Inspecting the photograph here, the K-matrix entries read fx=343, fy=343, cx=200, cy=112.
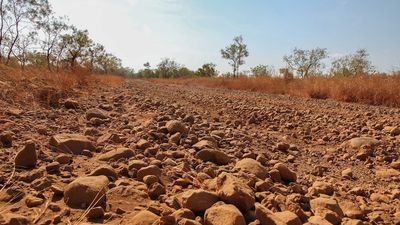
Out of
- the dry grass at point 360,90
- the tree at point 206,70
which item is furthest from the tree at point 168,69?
the dry grass at point 360,90

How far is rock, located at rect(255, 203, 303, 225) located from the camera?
1.48 m

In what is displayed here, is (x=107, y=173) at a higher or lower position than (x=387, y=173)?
higher

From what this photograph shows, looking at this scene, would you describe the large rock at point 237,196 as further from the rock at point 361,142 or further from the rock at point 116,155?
the rock at point 361,142

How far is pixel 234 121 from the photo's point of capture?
453 centimetres

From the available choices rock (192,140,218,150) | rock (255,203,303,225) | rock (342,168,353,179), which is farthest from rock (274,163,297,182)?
rock (255,203,303,225)

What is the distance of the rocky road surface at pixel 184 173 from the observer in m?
1.51

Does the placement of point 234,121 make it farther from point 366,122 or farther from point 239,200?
point 239,200

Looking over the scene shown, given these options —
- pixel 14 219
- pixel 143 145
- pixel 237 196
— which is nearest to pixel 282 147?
pixel 143 145

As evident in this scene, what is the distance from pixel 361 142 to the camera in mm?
3303

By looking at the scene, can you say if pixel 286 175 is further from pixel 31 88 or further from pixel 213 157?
pixel 31 88

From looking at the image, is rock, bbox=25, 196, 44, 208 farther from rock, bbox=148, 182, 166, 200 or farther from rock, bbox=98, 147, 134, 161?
rock, bbox=98, 147, 134, 161

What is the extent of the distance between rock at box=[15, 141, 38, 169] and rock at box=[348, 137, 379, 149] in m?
2.75

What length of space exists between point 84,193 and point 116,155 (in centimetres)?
73

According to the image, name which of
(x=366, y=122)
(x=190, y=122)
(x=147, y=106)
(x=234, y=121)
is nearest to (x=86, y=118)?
(x=190, y=122)
